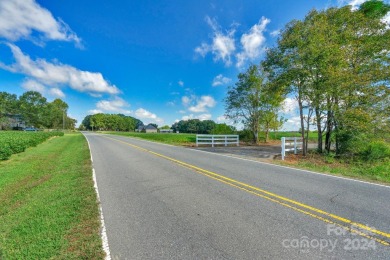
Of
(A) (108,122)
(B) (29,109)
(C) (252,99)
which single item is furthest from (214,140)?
(A) (108,122)

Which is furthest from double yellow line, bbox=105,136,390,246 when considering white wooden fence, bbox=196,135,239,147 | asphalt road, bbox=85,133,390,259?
white wooden fence, bbox=196,135,239,147

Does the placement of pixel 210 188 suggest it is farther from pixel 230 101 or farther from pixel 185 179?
pixel 230 101

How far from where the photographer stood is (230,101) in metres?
26.4

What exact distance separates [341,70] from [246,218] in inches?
473

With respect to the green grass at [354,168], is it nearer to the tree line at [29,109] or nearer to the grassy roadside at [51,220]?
the grassy roadside at [51,220]

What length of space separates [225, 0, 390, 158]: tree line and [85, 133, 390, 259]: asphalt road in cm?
704

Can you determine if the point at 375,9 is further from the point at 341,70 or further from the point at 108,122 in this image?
the point at 108,122

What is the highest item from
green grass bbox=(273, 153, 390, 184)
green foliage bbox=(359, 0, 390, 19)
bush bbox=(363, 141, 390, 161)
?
green foliage bbox=(359, 0, 390, 19)

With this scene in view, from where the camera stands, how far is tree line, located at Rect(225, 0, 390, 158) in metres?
11.0

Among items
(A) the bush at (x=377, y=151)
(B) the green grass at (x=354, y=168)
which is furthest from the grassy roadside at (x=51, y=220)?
(A) the bush at (x=377, y=151)

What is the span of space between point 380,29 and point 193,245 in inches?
680

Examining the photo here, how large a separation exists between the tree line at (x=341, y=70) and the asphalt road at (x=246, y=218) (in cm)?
704

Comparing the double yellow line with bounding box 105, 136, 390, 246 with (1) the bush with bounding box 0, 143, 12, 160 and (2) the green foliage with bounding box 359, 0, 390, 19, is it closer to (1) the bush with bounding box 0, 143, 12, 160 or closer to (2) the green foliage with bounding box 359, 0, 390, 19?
(1) the bush with bounding box 0, 143, 12, 160

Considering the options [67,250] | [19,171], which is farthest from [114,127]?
[67,250]
